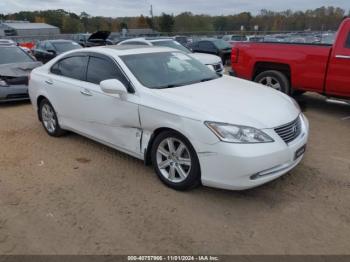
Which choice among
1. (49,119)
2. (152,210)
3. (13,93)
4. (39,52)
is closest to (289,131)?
(152,210)

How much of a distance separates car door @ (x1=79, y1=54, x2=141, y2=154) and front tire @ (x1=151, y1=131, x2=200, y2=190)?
1.19ft

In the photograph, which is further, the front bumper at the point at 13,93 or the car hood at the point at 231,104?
the front bumper at the point at 13,93

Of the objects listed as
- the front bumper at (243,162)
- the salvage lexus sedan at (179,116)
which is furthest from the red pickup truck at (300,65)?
the front bumper at (243,162)

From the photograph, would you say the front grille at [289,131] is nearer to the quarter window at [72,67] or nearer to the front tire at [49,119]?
the quarter window at [72,67]

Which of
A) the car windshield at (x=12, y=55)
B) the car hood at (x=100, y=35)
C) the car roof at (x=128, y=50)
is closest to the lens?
the car roof at (x=128, y=50)

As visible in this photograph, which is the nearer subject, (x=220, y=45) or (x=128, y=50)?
(x=128, y=50)

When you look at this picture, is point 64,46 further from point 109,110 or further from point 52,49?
point 109,110

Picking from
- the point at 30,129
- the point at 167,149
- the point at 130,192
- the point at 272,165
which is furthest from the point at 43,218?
the point at 30,129

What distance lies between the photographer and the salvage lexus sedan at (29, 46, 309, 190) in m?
3.60

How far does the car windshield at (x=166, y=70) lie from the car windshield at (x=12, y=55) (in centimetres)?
626

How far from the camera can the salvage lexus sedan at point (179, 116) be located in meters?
3.60

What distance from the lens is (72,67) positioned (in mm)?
5551

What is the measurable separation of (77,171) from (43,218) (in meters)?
1.18

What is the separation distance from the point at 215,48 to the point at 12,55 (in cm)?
1093
